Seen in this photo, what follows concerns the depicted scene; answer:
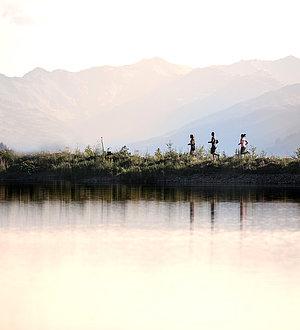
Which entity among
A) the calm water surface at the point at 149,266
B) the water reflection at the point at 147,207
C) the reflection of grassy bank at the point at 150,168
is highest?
the reflection of grassy bank at the point at 150,168

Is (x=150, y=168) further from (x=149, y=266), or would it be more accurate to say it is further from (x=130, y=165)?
(x=149, y=266)

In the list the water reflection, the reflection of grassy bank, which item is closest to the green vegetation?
the reflection of grassy bank

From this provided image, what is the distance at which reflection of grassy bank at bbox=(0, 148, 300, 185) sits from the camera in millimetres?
55500

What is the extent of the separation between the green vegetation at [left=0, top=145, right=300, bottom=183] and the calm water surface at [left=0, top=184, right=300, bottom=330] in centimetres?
1615

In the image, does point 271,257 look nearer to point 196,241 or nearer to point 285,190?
point 196,241

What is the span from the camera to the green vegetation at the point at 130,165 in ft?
185

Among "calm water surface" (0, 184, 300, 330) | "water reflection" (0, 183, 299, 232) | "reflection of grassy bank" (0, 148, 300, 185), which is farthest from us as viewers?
"reflection of grassy bank" (0, 148, 300, 185)

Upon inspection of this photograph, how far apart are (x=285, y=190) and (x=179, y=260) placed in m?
27.3

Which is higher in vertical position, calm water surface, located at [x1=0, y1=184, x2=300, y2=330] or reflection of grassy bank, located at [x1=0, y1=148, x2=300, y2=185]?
reflection of grassy bank, located at [x1=0, y1=148, x2=300, y2=185]

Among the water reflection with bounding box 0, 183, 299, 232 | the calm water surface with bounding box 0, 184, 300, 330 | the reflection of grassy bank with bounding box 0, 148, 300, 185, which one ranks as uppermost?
the reflection of grassy bank with bounding box 0, 148, 300, 185

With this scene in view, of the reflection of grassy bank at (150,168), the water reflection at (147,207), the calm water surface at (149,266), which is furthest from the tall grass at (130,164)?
the calm water surface at (149,266)

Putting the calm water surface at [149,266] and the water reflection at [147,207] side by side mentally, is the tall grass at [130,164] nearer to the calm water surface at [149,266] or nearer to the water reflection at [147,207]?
the water reflection at [147,207]

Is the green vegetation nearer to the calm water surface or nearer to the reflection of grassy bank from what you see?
the reflection of grassy bank

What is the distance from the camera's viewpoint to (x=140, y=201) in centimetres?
4231
